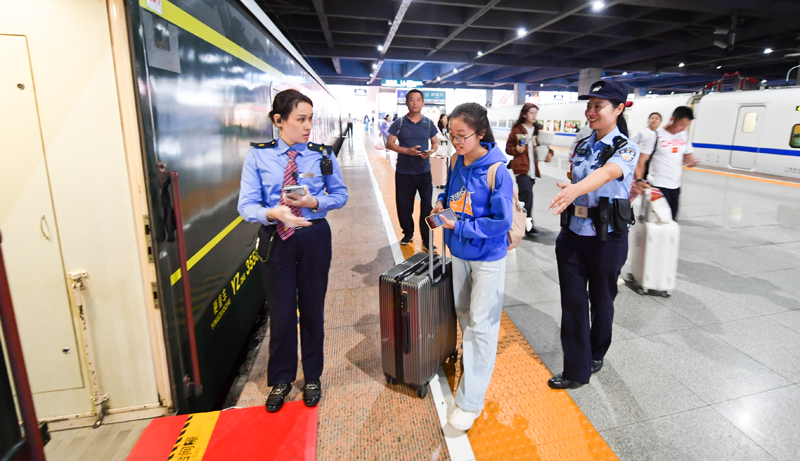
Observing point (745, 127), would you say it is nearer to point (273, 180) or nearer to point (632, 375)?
point (632, 375)

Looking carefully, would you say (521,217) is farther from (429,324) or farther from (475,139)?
(429,324)

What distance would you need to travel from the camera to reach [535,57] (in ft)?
62.8

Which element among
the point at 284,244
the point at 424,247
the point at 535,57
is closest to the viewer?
the point at 284,244

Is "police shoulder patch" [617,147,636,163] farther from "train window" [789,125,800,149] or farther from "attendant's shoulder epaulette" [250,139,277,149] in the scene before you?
"train window" [789,125,800,149]

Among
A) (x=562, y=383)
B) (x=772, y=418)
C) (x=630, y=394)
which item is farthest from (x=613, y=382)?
(x=772, y=418)

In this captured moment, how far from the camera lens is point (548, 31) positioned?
13.5 meters

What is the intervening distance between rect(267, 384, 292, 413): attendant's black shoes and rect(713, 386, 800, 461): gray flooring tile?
2.55 m

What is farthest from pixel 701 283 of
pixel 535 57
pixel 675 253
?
pixel 535 57

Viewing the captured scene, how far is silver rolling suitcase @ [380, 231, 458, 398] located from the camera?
2.36m

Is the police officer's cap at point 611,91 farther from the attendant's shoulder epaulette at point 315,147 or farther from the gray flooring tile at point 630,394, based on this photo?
the gray flooring tile at point 630,394

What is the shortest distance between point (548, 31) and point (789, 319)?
484 inches

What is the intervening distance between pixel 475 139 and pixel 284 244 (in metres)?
1.17

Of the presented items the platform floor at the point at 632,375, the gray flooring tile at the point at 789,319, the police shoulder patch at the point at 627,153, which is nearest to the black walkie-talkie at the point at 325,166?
the platform floor at the point at 632,375

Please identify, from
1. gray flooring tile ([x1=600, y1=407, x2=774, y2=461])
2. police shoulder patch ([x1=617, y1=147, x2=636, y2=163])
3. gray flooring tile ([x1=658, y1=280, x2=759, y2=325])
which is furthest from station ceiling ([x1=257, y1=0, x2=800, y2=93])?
gray flooring tile ([x1=600, y1=407, x2=774, y2=461])
